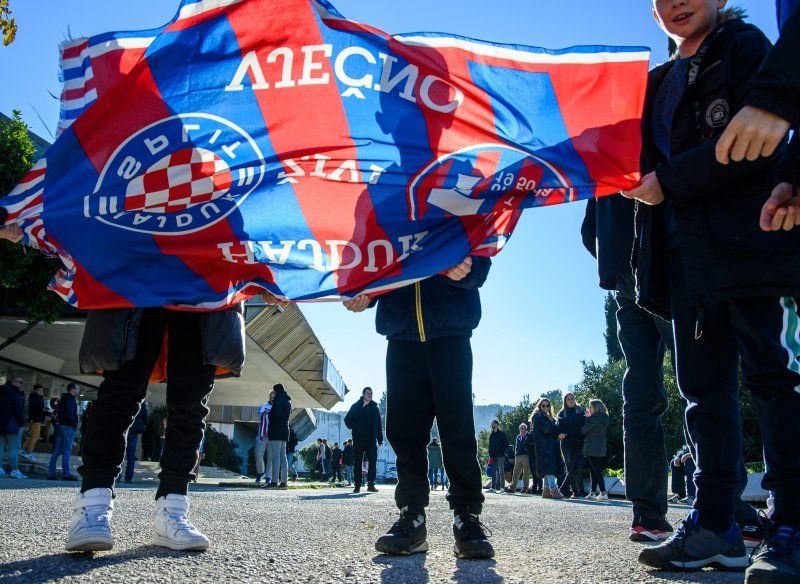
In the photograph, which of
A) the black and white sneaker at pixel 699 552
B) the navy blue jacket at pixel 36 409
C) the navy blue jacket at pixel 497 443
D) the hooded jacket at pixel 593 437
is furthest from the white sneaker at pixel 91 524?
the navy blue jacket at pixel 497 443

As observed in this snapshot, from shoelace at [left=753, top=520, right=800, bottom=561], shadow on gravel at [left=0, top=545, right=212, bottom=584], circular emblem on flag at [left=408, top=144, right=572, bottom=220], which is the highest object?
circular emblem on flag at [left=408, top=144, right=572, bottom=220]

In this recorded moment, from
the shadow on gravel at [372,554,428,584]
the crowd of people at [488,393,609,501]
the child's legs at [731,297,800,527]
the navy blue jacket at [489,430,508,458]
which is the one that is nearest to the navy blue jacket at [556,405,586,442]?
the crowd of people at [488,393,609,501]

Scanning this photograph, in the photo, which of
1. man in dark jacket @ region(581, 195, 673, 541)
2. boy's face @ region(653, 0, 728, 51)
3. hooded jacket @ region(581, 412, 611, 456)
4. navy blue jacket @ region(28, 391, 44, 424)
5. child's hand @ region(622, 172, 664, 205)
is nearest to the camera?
child's hand @ region(622, 172, 664, 205)

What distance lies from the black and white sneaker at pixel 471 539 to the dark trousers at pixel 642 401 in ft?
3.51

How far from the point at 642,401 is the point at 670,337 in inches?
17.0

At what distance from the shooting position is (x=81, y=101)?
11.8 ft

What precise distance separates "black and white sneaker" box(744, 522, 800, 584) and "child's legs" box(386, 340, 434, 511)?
1.67 meters

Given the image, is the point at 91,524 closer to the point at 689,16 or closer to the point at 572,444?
the point at 689,16

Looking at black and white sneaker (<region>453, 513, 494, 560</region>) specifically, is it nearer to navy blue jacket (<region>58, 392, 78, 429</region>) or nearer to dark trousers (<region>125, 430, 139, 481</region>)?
navy blue jacket (<region>58, 392, 78, 429</region>)

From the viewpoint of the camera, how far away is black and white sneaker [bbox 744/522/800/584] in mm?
2115

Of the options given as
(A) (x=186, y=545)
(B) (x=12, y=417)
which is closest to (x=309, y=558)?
(A) (x=186, y=545)

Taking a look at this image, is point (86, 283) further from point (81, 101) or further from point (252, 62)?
point (252, 62)

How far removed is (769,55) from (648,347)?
78.1 inches

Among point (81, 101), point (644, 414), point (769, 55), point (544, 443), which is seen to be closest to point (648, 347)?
point (644, 414)
